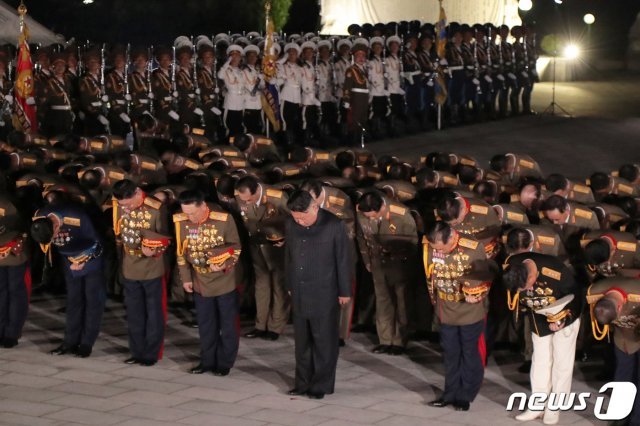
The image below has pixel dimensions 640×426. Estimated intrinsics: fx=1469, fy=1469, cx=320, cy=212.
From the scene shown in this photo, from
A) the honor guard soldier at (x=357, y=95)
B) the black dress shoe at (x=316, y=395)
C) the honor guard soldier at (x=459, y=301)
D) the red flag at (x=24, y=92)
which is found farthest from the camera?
the honor guard soldier at (x=357, y=95)

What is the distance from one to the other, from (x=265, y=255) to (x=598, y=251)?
3224 millimetres

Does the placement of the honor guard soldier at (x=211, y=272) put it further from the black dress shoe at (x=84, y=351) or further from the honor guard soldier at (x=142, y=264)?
the black dress shoe at (x=84, y=351)

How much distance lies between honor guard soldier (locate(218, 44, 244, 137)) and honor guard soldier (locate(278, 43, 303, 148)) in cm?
94

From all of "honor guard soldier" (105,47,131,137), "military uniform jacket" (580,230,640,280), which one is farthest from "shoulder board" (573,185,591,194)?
"honor guard soldier" (105,47,131,137)

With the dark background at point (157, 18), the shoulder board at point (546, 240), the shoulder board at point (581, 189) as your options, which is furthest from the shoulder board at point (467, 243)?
the dark background at point (157, 18)

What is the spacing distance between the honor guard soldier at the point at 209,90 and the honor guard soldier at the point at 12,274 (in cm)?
761

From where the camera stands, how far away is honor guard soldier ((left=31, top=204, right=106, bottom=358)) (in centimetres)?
1212

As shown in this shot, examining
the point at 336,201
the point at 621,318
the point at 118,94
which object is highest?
the point at 118,94

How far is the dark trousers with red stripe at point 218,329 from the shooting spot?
1178 cm

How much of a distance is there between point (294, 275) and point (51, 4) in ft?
68.0

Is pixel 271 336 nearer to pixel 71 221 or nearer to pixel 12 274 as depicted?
pixel 71 221

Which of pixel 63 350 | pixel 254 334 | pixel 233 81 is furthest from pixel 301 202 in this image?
pixel 233 81

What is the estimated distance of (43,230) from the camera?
1188cm

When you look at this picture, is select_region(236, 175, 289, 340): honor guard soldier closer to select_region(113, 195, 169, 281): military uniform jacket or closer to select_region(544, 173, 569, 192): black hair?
select_region(113, 195, 169, 281): military uniform jacket
